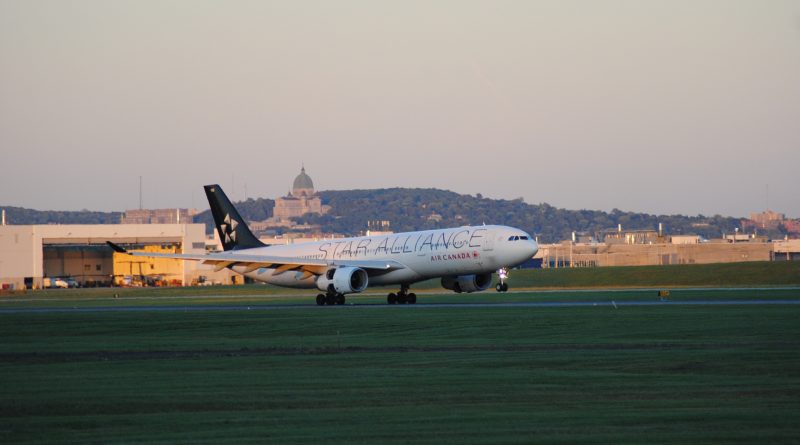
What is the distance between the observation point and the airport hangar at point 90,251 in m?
134

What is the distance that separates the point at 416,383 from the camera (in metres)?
23.2

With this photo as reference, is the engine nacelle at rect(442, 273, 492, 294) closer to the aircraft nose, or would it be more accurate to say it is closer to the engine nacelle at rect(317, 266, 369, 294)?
the aircraft nose

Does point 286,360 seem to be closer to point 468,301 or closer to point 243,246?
point 468,301

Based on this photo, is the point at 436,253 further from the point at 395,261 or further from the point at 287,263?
the point at 287,263

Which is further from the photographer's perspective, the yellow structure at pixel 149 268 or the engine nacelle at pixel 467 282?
the yellow structure at pixel 149 268

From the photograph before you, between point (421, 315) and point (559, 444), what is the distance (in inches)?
1312

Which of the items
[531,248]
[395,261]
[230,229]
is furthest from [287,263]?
[531,248]

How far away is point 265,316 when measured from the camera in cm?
5116

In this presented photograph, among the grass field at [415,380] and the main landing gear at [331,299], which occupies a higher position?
the main landing gear at [331,299]

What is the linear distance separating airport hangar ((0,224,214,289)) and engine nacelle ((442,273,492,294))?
77153 mm

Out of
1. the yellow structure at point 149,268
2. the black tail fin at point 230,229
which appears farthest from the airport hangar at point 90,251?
the black tail fin at point 230,229

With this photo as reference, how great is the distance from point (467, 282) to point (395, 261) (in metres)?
4.28

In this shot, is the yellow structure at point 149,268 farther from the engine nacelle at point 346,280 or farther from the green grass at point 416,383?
the green grass at point 416,383

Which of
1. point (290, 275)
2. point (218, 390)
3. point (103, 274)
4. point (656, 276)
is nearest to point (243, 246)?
point (290, 275)
